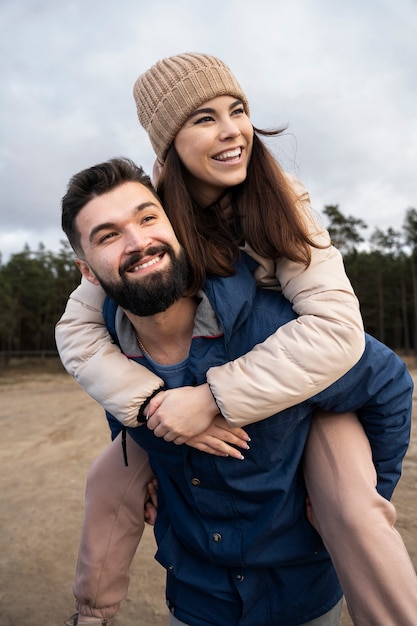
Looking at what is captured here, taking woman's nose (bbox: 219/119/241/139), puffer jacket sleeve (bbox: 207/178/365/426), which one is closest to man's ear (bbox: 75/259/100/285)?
puffer jacket sleeve (bbox: 207/178/365/426)

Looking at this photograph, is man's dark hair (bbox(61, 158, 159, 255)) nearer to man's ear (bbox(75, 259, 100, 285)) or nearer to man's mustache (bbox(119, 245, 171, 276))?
man's ear (bbox(75, 259, 100, 285))

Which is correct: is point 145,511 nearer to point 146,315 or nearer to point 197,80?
point 146,315

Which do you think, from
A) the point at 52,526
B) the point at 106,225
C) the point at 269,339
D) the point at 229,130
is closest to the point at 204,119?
the point at 229,130

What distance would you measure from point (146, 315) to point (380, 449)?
1058 mm

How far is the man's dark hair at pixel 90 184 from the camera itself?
84.3 inches

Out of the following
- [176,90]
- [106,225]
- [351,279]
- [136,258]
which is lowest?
[351,279]

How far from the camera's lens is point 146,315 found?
2.04 m

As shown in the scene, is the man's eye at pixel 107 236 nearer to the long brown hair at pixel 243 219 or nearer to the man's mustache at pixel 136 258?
the man's mustache at pixel 136 258

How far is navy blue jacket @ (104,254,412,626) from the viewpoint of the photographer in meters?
2.01

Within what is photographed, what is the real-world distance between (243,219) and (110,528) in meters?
1.54

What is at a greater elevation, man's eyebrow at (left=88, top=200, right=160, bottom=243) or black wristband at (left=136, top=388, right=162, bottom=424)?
man's eyebrow at (left=88, top=200, right=160, bottom=243)

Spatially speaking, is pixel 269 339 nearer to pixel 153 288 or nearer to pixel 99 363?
pixel 153 288

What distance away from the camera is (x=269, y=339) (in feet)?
6.11

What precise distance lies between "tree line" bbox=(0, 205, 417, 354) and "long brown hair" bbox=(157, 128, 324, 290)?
101 ft
